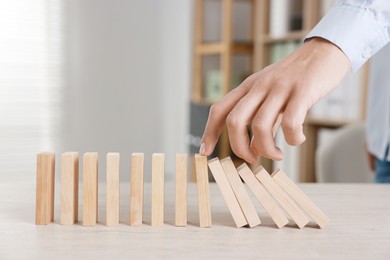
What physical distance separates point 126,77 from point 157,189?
12.1 ft

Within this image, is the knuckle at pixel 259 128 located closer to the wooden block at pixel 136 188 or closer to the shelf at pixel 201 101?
the wooden block at pixel 136 188

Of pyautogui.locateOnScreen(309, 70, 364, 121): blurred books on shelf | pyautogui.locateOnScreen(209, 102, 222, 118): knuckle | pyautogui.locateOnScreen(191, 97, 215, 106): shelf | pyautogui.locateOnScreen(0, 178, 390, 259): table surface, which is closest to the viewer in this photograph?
pyautogui.locateOnScreen(0, 178, 390, 259): table surface

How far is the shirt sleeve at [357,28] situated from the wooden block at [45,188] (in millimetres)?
428

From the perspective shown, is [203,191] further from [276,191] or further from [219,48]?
[219,48]

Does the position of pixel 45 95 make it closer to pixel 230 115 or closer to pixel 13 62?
pixel 13 62

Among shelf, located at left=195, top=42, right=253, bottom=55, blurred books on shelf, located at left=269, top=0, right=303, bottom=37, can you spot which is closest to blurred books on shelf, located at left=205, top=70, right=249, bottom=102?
shelf, located at left=195, top=42, right=253, bottom=55

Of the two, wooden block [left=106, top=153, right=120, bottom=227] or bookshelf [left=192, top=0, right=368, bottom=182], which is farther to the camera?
bookshelf [left=192, top=0, right=368, bottom=182]

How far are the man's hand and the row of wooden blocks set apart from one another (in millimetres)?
54

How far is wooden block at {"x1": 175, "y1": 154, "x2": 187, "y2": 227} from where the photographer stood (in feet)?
2.83

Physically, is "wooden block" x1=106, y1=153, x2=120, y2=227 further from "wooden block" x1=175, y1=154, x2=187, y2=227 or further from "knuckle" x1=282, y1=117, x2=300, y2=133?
"knuckle" x1=282, y1=117, x2=300, y2=133

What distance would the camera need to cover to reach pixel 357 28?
0.92 meters

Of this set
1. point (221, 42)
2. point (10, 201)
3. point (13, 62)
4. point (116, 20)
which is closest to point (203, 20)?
point (221, 42)

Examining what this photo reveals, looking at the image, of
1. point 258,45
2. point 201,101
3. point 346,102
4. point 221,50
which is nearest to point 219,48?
point 221,50

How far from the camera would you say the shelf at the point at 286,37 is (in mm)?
3125
